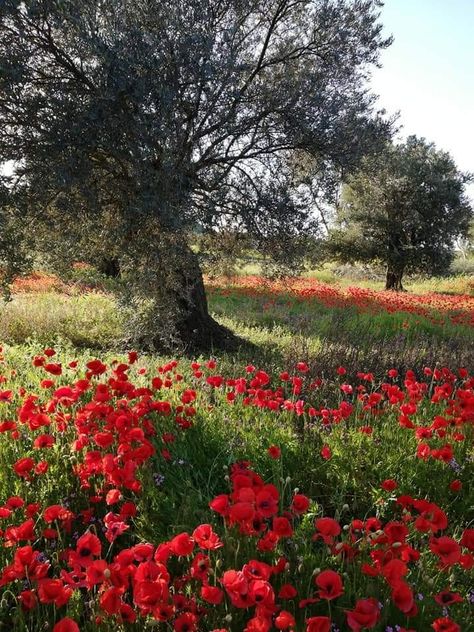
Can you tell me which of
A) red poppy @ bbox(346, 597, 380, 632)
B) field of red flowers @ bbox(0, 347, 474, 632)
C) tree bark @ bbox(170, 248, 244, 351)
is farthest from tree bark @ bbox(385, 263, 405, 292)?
red poppy @ bbox(346, 597, 380, 632)

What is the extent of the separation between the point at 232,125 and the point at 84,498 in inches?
271

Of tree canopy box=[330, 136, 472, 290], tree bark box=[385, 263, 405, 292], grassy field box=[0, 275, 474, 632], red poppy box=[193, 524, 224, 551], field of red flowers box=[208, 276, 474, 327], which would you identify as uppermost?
tree canopy box=[330, 136, 472, 290]

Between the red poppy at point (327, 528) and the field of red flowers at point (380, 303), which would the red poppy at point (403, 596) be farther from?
the field of red flowers at point (380, 303)

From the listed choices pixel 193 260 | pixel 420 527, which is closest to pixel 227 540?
pixel 420 527

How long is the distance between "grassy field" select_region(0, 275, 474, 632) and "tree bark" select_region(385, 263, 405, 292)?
18.4 metres

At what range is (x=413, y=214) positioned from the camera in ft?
79.1

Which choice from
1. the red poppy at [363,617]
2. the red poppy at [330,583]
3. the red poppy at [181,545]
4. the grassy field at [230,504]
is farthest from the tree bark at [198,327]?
the red poppy at [363,617]

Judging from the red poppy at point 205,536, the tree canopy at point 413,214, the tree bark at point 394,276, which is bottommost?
the red poppy at point 205,536

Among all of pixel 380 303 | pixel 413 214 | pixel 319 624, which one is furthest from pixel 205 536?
pixel 413 214

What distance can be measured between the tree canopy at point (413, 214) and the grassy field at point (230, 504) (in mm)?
18391

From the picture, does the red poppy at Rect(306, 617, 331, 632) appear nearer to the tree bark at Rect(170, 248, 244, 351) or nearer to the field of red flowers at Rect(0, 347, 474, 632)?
the field of red flowers at Rect(0, 347, 474, 632)

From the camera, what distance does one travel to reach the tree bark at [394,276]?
25.2 meters

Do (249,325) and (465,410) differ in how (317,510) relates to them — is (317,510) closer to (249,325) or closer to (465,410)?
(465,410)

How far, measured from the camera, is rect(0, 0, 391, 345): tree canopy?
6.18m
